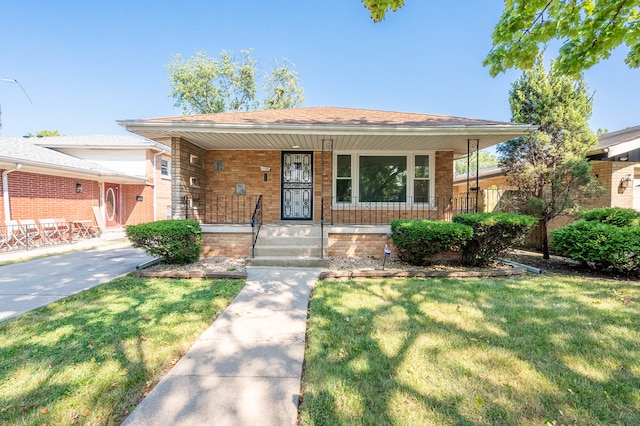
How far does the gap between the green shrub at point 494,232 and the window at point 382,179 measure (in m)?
2.75

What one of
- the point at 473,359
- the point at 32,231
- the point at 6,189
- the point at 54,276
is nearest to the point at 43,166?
the point at 6,189

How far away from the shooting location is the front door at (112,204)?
14.1 meters

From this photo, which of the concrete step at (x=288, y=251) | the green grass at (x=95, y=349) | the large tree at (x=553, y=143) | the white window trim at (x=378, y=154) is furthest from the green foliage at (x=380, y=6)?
the large tree at (x=553, y=143)

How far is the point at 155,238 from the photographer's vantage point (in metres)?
5.76

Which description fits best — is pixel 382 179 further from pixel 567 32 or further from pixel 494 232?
pixel 567 32

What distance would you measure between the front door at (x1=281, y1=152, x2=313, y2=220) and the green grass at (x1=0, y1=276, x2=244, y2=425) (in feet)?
14.7

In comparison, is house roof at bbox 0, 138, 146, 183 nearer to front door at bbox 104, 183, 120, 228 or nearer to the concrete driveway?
front door at bbox 104, 183, 120, 228

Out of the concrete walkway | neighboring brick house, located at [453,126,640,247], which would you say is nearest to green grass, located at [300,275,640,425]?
the concrete walkway

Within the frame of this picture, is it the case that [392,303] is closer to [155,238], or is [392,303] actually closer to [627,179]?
[155,238]

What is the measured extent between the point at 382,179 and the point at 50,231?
12.0 m

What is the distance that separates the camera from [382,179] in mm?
8805

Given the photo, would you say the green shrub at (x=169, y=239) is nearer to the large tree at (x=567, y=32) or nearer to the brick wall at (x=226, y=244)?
the brick wall at (x=226, y=244)

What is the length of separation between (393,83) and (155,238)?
56.7ft

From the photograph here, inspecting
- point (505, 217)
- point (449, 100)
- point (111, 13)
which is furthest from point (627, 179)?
point (111, 13)
